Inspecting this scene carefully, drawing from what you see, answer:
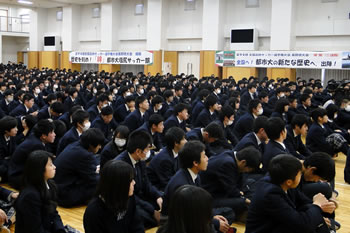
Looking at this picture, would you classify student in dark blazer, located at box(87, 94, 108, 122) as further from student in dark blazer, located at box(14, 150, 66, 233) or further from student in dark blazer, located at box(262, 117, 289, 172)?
student in dark blazer, located at box(14, 150, 66, 233)

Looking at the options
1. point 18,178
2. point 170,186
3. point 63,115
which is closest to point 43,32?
point 63,115

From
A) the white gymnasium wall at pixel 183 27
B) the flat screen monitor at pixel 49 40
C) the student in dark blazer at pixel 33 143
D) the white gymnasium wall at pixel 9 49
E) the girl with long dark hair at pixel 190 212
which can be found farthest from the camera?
the white gymnasium wall at pixel 9 49

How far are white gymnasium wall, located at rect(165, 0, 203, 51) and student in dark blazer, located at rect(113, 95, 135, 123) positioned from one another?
12319 mm

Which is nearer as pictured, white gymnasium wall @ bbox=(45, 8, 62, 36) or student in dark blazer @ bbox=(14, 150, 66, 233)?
student in dark blazer @ bbox=(14, 150, 66, 233)

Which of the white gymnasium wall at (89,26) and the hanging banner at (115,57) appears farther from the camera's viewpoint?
the white gymnasium wall at (89,26)

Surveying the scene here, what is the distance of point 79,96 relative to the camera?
11188 mm

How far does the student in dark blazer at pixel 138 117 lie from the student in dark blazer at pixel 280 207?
484 centimetres

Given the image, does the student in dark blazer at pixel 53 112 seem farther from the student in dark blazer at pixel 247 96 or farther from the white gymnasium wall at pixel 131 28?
the white gymnasium wall at pixel 131 28

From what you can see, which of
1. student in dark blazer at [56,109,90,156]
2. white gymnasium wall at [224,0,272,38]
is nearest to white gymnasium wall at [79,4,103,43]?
white gymnasium wall at [224,0,272,38]

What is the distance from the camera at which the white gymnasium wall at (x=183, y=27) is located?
20.6m

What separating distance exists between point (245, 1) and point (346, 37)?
17.2 feet

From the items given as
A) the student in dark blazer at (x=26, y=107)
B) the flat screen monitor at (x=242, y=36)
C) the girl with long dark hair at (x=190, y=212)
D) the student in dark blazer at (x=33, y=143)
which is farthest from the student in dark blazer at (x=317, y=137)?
the flat screen monitor at (x=242, y=36)

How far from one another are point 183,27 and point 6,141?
654 inches

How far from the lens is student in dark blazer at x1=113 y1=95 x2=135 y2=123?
881cm
